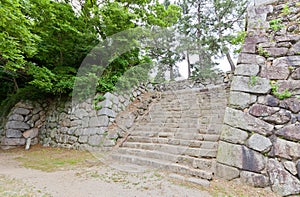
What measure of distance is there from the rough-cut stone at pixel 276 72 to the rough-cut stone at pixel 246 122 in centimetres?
70

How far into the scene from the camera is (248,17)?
3002 millimetres

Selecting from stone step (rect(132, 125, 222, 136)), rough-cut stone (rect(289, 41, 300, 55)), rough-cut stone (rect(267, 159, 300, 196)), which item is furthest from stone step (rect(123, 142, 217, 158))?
rough-cut stone (rect(289, 41, 300, 55))

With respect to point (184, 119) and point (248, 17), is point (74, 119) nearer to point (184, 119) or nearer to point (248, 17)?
point (184, 119)

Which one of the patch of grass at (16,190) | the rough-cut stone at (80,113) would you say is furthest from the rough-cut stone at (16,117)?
the patch of grass at (16,190)

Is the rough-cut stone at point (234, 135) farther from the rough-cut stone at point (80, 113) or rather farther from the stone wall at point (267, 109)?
the rough-cut stone at point (80, 113)

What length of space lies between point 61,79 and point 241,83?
4581 mm

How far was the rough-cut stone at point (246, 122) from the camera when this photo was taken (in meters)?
2.23

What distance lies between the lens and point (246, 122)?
2350mm

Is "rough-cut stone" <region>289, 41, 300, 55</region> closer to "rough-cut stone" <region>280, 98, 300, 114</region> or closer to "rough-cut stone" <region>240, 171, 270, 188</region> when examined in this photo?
"rough-cut stone" <region>280, 98, 300, 114</region>

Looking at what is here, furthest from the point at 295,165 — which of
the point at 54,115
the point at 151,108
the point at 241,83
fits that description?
the point at 54,115

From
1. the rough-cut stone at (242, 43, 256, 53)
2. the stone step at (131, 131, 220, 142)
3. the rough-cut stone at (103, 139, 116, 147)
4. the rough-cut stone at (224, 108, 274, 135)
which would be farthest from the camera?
the rough-cut stone at (103, 139, 116, 147)

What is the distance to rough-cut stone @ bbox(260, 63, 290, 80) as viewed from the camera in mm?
2370

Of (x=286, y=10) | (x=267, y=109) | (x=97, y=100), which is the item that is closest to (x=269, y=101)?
(x=267, y=109)

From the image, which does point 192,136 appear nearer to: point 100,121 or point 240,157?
point 240,157
